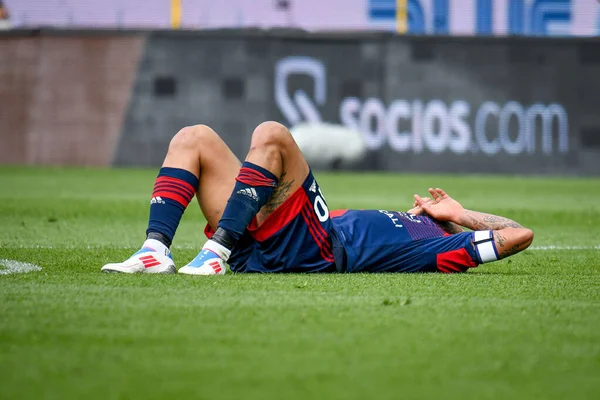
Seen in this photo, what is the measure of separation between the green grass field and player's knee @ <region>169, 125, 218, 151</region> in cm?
64

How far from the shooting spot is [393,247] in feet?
16.4

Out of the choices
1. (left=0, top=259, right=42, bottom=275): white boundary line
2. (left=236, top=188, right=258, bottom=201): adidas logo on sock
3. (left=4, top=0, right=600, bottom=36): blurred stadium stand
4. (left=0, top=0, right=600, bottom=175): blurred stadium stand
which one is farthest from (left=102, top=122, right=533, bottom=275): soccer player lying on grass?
(left=4, top=0, right=600, bottom=36): blurred stadium stand

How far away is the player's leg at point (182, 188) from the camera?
4.77 m

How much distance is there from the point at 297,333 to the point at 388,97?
47.7 ft

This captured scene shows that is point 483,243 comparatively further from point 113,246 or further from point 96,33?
point 96,33

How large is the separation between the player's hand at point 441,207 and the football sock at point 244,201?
0.83 meters

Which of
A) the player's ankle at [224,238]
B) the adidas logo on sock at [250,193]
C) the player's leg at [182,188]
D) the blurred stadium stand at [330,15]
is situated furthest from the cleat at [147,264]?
the blurred stadium stand at [330,15]

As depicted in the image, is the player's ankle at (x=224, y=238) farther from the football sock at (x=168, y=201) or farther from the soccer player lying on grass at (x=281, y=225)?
the football sock at (x=168, y=201)

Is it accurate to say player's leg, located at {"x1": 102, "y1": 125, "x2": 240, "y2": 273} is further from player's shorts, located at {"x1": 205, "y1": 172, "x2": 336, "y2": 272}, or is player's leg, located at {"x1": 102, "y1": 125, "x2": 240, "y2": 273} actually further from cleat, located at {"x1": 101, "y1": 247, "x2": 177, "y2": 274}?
player's shorts, located at {"x1": 205, "y1": 172, "x2": 336, "y2": 272}

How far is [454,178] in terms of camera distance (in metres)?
16.8

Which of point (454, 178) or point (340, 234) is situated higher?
point (340, 234)

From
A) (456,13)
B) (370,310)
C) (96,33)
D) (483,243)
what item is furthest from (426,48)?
(370,310)

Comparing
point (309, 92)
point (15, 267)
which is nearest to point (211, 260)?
point (15, 267)

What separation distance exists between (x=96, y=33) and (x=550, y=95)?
7486 mm
